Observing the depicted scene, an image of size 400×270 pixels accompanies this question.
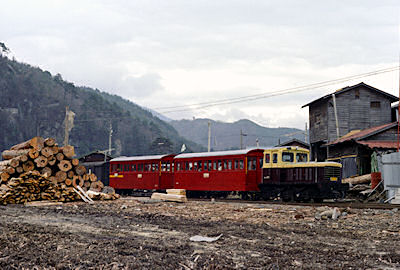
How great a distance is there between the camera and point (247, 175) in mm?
23031

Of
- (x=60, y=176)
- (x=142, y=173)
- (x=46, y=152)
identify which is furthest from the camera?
(x=142, y=173)

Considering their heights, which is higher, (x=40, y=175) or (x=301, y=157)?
(x=301, y=157)

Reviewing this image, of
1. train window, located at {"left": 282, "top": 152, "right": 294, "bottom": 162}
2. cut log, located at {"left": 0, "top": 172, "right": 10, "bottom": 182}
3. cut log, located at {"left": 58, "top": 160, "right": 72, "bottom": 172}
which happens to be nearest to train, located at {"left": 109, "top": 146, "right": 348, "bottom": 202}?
train window, located at {"left": 282, "top": 152, "right": 294, "bottom": 162}

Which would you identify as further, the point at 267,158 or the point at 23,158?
the point at 267,158

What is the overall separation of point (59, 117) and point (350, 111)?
10068 cm

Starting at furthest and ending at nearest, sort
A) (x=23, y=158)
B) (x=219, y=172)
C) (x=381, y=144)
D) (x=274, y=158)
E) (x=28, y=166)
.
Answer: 1. (x=381, y=144)
2. (x=219, y=172)
3. (x=274, y=158)
4. (x=28, y=166)
5. (x=23, y=158)

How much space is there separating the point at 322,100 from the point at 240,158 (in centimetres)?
2103

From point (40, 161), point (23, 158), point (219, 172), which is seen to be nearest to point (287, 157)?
point (219, 172)

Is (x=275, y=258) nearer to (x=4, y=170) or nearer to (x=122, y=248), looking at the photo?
(x=122, y=248)

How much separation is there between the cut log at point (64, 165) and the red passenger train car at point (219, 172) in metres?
7.93

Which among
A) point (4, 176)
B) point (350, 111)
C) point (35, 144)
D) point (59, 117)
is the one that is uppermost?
point (59, 117)

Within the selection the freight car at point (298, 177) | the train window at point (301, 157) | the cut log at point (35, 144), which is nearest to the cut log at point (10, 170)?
the cut log at point (35, 144)

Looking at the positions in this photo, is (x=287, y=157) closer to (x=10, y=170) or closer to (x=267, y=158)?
(x=267, y=158)

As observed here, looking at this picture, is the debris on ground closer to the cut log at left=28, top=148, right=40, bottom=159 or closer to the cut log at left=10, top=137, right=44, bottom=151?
the cut log at left=28, top=148, right=40, bottom=159
